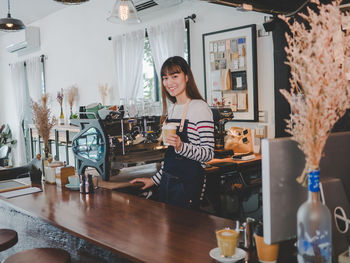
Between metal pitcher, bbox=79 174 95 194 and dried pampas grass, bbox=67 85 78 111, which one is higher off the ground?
dried pampas grass, bbox=67 85 78 111

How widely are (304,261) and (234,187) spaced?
7.24 ft

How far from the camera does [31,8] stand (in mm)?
7203

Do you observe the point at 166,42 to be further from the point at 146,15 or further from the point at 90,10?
the point at 90,10

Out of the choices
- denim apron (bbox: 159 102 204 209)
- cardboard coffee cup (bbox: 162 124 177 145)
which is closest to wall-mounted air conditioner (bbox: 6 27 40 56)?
denim apron (bbox: 159 102 204 209)

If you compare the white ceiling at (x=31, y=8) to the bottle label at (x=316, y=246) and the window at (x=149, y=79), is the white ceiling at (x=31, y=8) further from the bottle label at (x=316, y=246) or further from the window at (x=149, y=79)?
the bottle label at (x=316, y=246)

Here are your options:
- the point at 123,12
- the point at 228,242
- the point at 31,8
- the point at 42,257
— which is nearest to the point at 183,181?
the point at 42,257

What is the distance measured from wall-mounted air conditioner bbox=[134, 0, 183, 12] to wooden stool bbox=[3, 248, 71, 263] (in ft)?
12.1

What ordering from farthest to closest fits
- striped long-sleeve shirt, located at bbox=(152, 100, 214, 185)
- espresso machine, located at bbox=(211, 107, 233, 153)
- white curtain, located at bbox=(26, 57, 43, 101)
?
white curtain, located at bbox=(26, 57, 43, 101) < espresso machine, located at bbox=(211, 107, 233, 153) < striped long-sleeve shirt, located at bbox=(152, 100, 214, 185)

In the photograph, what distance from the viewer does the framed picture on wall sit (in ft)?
13.8

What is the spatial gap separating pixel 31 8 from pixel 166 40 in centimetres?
363

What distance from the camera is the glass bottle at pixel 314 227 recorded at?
999mm

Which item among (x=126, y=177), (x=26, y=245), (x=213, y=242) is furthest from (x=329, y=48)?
(x=26, y=245)

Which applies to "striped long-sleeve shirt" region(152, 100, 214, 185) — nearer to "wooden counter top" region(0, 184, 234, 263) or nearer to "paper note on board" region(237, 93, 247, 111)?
"wooden counter top" region(0, 184, 234, 263)

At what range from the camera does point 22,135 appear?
8.88 meters
